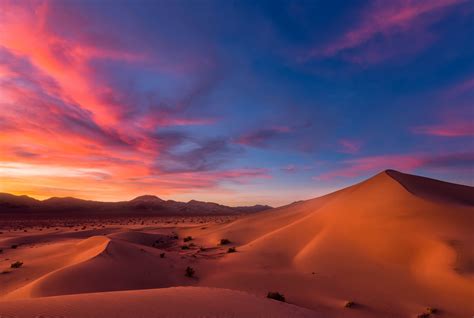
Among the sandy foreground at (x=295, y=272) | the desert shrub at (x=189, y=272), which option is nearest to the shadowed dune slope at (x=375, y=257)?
the sandy foreground at (x=295, y=272)

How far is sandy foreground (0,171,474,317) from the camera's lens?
562 cm

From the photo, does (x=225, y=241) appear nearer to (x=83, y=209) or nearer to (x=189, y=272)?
(x=189, y=272)

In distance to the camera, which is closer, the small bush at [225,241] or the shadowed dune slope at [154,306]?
the shadowed dune slope at [154,306]

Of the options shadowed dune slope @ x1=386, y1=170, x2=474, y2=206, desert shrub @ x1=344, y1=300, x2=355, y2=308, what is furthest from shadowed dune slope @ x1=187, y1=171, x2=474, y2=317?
desert shrub @ x1=344, y1=300, x2=355, y2=308

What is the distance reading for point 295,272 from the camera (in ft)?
42.3

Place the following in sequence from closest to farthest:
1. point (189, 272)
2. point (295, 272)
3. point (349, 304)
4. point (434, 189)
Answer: point (349, 304)
point (189, 272)
point (295, 272)
point (434, 189)

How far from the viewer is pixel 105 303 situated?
5.23 meters

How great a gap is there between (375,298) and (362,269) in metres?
2.80

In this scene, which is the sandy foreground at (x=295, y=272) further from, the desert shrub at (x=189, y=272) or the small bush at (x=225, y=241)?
the small bush at (x=225, y=241)

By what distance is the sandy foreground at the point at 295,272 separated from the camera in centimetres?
562

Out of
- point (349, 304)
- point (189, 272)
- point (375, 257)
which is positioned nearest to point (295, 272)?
point (349, 304)

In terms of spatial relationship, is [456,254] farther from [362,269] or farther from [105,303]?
[105,303]

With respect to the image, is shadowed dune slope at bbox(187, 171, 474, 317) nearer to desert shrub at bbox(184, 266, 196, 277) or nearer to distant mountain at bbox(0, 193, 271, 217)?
desert shrub at bbox(184, 266, 196, 277)

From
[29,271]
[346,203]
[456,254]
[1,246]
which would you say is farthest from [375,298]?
[1,246]
